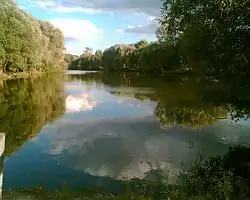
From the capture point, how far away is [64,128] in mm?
A: 21203

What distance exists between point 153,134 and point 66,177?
780cm

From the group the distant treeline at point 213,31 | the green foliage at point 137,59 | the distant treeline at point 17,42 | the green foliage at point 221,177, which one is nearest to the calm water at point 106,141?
the green foliage at point 221,177

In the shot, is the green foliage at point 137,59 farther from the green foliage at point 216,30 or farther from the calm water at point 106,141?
the green foliage at point 216,30

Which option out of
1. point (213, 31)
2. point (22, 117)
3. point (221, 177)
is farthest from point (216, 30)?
point (22, 117)

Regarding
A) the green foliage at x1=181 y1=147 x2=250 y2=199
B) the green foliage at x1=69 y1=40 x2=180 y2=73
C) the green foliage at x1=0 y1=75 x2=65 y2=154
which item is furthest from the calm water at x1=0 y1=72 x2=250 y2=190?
the green foliage at x1=69 y1=40 x2=180 y2=73

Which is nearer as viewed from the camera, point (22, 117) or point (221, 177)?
point (221, 177)

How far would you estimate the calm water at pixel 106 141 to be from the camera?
12.5 metres

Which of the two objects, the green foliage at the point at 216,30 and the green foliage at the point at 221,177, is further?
the green foliage at the point at 216,30

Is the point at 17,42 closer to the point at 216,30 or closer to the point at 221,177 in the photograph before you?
the point at 216,30

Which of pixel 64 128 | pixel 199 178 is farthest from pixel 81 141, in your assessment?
pixel 199 178

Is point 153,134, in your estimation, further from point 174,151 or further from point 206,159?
point 206,159

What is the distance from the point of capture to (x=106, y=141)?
17578 mm

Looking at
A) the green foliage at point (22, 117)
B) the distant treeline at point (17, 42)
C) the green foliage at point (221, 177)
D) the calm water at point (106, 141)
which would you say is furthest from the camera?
the distant treeline at point (17, 42)

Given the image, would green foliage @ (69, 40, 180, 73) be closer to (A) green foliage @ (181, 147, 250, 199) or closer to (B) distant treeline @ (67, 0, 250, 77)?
(B) distant treeline @ (67, 0, 250, 77)
